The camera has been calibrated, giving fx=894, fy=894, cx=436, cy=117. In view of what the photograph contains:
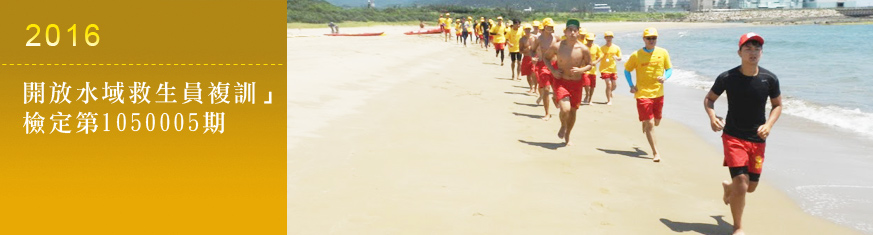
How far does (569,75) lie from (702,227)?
142 inches

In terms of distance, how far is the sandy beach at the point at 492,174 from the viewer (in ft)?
20.6

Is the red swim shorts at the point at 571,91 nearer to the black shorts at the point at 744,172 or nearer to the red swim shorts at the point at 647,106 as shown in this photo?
the red swim shorts at the point at 647,106

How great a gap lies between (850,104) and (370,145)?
9.77 m

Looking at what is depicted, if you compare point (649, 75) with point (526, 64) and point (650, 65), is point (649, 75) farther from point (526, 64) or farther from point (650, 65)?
point (526, 64)

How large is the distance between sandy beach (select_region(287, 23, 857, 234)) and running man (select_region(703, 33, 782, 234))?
0.57 meters

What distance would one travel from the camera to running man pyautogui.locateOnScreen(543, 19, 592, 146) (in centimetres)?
973

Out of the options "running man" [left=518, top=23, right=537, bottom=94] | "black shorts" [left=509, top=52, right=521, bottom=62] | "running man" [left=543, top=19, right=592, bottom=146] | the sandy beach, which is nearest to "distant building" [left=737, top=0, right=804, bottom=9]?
"black shorts" [left=509, top=52, right=521, bottom=62]

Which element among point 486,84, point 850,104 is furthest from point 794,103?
point 486,84

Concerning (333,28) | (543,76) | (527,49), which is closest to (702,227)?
(543,76)

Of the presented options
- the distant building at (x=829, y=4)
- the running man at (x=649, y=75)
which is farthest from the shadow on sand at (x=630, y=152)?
the distant building at (x=829, y=4)

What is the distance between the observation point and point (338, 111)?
1157cm

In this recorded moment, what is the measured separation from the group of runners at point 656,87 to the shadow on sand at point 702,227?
0.68ft

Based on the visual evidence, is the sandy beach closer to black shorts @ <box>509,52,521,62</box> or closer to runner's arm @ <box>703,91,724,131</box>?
runner's arm @ <box>703,91,724,131</box>

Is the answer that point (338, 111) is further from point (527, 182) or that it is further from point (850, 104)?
point (850, 104)
